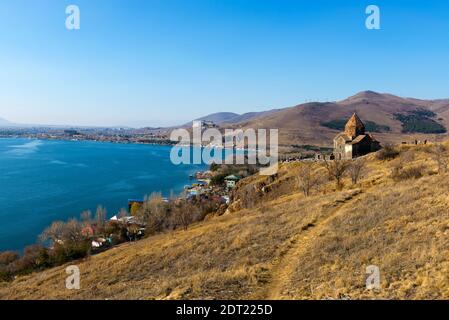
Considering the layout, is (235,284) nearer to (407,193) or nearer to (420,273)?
(420,273)

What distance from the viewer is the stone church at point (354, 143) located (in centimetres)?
4497

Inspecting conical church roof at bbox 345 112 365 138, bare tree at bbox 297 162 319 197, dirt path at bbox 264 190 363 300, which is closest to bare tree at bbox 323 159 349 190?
bare tree at bbox 297 162 319 197

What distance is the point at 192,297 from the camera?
407 inches

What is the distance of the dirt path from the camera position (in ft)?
35.2

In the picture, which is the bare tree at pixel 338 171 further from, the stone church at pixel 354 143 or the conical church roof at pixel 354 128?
the conical church roof at pixel 354 128

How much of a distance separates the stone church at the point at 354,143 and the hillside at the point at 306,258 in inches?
921

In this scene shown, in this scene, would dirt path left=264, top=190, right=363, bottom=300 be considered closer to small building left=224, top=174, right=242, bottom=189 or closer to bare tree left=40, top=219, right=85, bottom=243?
bare tree left=40, top=219, right=85, bottom=243

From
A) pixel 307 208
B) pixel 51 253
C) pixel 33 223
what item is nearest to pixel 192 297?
pixel 307 208

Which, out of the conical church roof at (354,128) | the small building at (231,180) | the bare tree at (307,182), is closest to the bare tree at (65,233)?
the bare tree at (307,182)

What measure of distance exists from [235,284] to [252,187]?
3360 cm

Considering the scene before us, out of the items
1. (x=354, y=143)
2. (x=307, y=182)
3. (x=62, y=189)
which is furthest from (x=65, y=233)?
(x=62, y=189)

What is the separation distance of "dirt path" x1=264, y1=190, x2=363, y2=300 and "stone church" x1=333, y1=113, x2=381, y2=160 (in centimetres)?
2543

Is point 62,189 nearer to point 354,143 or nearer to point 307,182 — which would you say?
point 354,143

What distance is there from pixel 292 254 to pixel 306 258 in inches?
49.9
